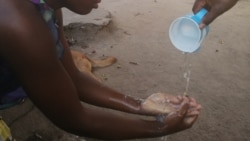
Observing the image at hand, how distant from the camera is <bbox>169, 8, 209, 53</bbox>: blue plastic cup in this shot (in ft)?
4.88

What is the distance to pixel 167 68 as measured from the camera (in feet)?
9.59

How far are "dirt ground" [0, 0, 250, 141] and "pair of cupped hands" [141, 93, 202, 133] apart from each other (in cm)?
59

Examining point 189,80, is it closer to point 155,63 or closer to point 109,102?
point 155,63

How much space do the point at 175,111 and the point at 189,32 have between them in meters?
0.39

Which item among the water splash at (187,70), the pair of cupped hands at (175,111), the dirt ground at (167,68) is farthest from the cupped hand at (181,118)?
the water splash at (187,70)

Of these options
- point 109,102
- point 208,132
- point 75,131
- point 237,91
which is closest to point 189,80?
point 237,91

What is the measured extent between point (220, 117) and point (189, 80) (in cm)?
52

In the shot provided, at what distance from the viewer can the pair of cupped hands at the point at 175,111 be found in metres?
1.40

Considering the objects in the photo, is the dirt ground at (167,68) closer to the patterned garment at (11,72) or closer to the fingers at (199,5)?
the patterned garment at (11,72)

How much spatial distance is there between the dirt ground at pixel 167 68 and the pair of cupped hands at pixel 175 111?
23.3 inches

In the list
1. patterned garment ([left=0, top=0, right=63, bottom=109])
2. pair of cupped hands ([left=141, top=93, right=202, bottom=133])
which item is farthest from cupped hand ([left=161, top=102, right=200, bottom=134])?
patterned garment ([left=0, top=0, right=63, bottom=109])

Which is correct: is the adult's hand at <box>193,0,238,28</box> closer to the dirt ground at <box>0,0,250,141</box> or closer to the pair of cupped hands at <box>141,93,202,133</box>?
the pair of cupped hands at <box>141,93,202,133</box>

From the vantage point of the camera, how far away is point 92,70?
2865 millimetres

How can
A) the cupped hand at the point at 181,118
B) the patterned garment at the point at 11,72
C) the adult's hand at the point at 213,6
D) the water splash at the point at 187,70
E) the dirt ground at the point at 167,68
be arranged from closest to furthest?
the patterned garment at the point at 11,72 → the cupped hand at the point at 181,118 → the adult's hand at the point at 213,6 → the dirt ground at the point at 167,68 → the water splash at the point at 187,70
